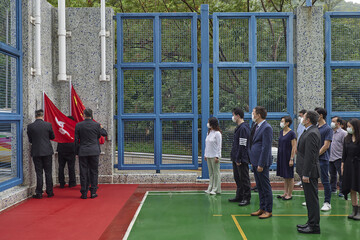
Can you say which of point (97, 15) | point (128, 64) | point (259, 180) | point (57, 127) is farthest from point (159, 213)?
point (97, 15)

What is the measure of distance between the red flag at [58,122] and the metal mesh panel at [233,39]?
472cm

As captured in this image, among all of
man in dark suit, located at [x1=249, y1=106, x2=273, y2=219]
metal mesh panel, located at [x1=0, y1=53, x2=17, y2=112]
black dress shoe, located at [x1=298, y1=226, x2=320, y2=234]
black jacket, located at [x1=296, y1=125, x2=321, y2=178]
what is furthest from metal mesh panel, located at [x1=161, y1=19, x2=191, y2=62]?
black dress shoe, located at [x1=298, y1=226, x2=320, y2=234]

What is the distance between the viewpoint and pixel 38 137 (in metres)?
7.62

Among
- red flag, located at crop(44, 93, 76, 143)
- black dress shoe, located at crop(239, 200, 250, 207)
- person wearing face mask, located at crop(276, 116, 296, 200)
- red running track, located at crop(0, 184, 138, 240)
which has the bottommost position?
red running track, located at crop(0, 184, 138, 240)

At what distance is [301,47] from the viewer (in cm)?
966

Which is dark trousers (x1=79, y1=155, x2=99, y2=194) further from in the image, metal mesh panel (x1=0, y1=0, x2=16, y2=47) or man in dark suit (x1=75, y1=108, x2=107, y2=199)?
metal mesh panel (x1=0, y1=0, x2=16, y2=47)

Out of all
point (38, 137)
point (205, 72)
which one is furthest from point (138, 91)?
point (38, 137)

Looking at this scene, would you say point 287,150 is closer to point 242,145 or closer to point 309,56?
point 242,145

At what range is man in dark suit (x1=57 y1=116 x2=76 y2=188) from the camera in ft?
29.0

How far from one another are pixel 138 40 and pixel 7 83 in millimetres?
3803

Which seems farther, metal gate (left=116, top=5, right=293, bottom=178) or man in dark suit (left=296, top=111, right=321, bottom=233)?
metal gate (left=116, top=5, right=293, bottom=178)

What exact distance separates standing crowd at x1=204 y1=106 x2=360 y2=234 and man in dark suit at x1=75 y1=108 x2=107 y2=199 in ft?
8.80

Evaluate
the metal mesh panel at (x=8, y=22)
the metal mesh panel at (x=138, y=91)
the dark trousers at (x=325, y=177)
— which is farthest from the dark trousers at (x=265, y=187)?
the metal mesh panel at (x=8, y=22)

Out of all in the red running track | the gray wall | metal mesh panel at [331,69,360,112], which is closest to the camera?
the red running track
